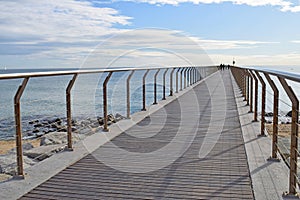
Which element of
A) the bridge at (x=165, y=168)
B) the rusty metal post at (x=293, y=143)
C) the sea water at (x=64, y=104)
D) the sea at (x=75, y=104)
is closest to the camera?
the rusty metal post at (x=293, y=143)

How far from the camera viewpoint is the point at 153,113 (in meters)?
7.74

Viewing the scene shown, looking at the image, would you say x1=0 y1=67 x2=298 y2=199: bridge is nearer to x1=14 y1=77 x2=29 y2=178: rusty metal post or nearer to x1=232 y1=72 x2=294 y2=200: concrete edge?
x1=232 y1=72 x2=294 y2=200: concrete edge

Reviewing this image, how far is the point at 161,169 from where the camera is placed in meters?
3.79

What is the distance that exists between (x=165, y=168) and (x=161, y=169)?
5 centimetres

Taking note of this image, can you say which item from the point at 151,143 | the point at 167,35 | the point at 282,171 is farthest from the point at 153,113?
the point at 167,35

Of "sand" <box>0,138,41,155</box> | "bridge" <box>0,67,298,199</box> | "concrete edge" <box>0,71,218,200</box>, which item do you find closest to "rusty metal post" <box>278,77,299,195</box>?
"bridge" <box>0,67,298,199</box>

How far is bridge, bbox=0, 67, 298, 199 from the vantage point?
3.13m

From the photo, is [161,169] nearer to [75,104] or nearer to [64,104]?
[75,104]

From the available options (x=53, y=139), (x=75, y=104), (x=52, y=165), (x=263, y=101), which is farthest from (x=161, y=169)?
(x=75, y=104)

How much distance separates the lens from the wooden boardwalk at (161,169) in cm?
314

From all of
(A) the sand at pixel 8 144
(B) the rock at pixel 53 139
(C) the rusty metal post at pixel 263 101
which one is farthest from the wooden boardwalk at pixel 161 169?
(A) the sand at pixel 8 144

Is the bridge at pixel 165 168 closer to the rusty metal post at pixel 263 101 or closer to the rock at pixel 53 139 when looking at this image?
the rusty metal post at pixel 263 101

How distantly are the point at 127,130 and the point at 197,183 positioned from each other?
260 cm

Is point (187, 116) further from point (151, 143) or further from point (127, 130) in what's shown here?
point (151, 143)
